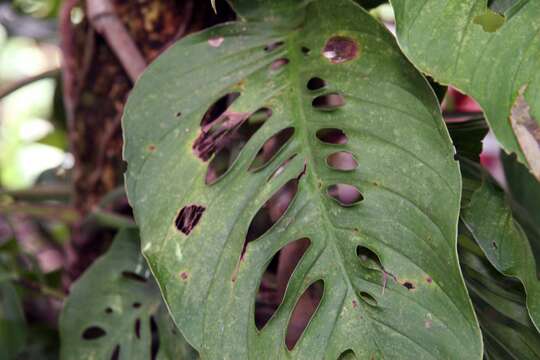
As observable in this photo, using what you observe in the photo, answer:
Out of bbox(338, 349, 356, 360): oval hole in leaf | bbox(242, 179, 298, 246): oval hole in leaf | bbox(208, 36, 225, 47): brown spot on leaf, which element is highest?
bbox(208, 36, 225, 47): brown spot on leaf

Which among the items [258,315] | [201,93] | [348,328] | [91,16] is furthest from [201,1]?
[348,328]

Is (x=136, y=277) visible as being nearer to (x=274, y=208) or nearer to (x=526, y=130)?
(x=274, y=208)

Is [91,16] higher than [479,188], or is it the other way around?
[91,16]

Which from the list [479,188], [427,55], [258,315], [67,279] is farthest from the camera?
[67,279]

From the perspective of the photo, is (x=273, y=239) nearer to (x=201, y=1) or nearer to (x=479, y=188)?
(x=479, y=188)

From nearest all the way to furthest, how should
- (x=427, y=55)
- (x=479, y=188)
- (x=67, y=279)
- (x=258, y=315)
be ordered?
(x=427, y=55)
(x=479, y=188)
(x=258, y=315)
(x=67, y=279)

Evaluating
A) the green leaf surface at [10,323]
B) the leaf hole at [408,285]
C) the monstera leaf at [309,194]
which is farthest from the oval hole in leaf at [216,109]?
the green leaf surface at [10,323]

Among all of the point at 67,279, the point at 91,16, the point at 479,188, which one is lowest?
the point at 67,279

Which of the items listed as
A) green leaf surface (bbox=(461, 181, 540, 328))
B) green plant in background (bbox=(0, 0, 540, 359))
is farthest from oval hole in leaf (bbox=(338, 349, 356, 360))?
green leaf surface (bbox=(461, 181, 540, 328))

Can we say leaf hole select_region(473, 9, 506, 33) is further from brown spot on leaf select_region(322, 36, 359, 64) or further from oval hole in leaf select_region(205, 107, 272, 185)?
oval hole in leaf select_region(205, 107, 272, 185)
